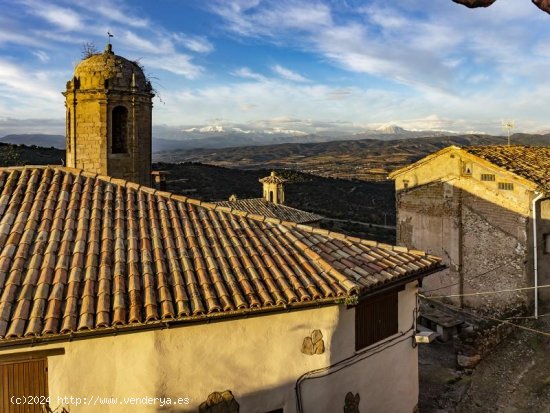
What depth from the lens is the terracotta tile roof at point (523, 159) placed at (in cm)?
1616

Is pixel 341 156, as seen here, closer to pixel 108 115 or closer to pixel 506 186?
pixel 506 186

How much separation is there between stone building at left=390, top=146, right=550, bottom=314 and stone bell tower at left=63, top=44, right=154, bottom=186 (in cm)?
1276

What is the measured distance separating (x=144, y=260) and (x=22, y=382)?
2310 millimetres

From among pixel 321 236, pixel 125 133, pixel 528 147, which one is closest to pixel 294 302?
pixel 321 236

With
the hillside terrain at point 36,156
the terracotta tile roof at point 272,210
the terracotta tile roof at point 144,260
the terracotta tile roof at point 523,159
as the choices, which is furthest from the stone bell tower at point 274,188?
the hillside terrain at point 36,156

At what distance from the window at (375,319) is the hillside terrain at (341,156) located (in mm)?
74235

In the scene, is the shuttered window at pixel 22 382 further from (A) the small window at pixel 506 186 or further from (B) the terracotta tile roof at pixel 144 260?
(A) the small window at pixel 506 186

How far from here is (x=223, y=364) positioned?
6.55 meters

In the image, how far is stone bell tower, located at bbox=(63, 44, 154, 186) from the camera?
1297 centimetres

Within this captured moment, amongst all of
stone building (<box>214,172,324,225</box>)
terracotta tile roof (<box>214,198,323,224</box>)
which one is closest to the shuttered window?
stone building (<box>214,172,324,225</box>)

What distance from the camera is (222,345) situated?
652 cm

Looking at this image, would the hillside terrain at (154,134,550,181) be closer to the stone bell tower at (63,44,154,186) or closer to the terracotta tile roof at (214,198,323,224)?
the terracotta tile roof at (214,198,323,224)

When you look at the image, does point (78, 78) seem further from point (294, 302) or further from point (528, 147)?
point (528, 147)

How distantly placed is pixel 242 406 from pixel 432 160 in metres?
15.6
